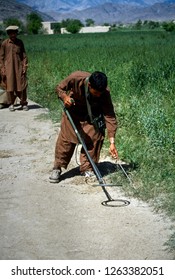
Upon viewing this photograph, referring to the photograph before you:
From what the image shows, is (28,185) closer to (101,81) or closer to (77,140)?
(77,140)

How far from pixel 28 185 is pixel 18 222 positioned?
1.09 meters

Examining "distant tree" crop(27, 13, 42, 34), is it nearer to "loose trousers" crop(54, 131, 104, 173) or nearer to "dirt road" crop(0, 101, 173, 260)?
"dirt road" crop(0, 101, 173, 260)

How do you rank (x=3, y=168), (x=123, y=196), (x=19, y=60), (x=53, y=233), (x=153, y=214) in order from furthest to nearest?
(x=19, y=60)
(x=3, y=168)
(x=123, y=196)
(x=153, y=214)
(x=53, y=233)

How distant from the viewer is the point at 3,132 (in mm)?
8422

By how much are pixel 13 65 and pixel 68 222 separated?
629cm

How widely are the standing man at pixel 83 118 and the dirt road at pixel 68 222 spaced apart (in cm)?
33

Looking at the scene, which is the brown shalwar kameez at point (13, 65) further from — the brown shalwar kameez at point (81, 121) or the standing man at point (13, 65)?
the brown shalwar kameez at point (81, 121)

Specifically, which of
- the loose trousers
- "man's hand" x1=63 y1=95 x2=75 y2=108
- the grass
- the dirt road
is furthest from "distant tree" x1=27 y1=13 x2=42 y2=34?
"man's hand" x1=63 y1=95 x2=75 y2=108

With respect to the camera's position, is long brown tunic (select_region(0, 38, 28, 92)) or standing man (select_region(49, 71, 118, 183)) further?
long brown tunic (select_region(0, 38, 28, 92))

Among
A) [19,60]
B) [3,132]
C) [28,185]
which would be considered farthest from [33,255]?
[19,60]

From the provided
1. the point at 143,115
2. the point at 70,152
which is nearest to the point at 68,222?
the point at 70,152

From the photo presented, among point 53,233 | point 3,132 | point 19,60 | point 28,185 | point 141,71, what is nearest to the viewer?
point 53,233

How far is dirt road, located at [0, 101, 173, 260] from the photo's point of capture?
3959 millimetres

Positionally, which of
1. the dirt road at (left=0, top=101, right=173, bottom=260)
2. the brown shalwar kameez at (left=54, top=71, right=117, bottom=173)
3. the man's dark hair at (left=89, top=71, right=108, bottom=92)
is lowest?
the dirt road at (left=0, top=101, right=173, bottom=260)
